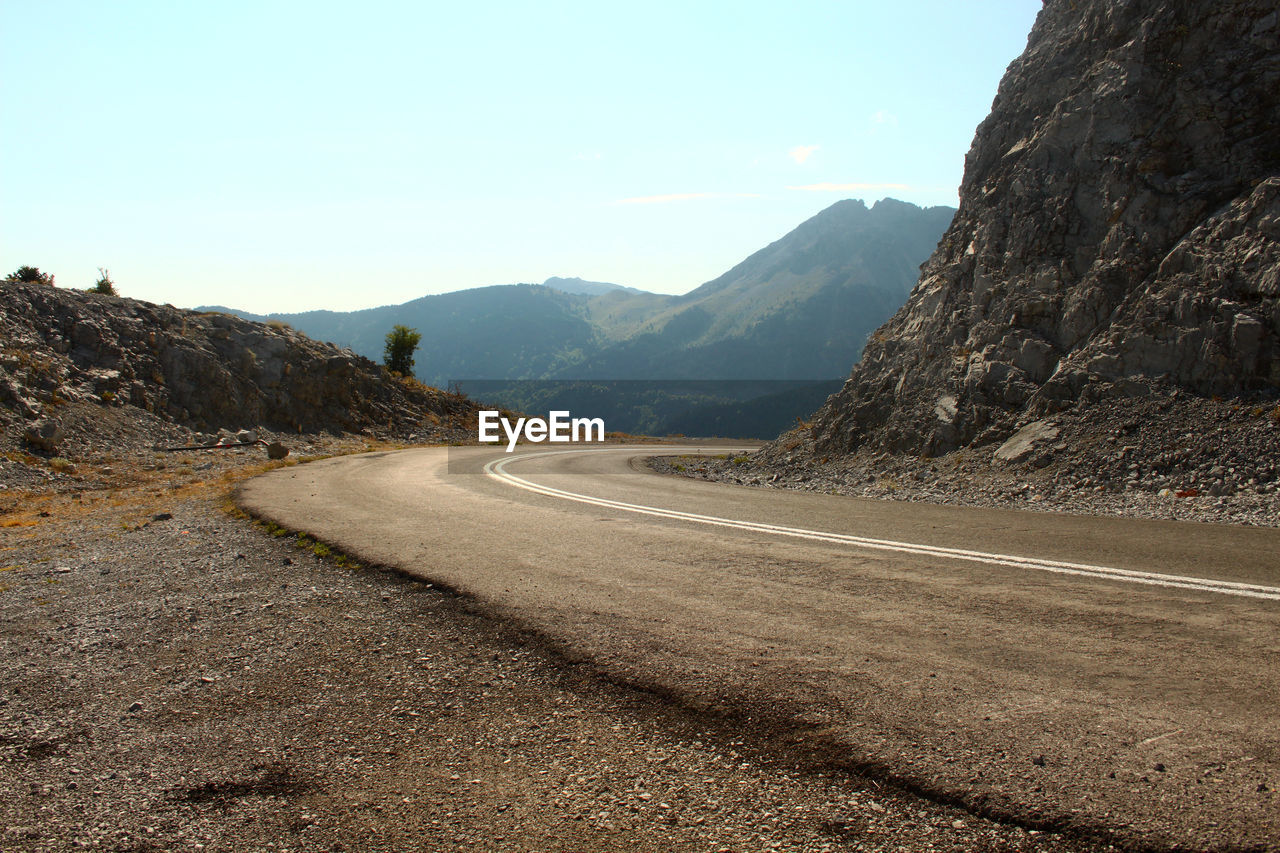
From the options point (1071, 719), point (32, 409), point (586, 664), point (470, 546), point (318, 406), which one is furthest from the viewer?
point (318, 406)

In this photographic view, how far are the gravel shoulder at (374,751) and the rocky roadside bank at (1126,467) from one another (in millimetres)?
9250

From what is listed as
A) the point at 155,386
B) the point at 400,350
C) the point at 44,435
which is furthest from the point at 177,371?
the point at 400,350

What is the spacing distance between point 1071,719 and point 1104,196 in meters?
15.7

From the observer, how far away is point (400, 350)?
49406 mm

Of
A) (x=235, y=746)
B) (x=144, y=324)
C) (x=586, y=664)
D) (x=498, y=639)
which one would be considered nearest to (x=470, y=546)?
(x=498, y=639)

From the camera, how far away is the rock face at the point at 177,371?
22062 mm

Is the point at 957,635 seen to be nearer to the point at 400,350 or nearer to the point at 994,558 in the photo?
the point at 994,558

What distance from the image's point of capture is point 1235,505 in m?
9.81

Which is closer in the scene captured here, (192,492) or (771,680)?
(771,680)

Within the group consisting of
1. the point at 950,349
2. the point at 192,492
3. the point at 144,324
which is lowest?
the point at 192,492

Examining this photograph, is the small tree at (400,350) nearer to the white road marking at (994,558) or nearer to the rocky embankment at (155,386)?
the rocky embankment at (155,386)

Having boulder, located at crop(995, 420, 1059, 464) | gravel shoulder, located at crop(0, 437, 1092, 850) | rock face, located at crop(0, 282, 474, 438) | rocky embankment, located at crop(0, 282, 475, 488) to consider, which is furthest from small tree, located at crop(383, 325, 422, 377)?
gravel shoulder, located at crop(0, 437, 1092, 850)

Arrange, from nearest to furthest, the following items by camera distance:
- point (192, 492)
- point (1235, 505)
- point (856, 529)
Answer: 1. point (856, 529)
2. point (1235, 505)
3. point (192, 492)

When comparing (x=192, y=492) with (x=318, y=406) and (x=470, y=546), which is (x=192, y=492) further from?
(x=318, y=406)
